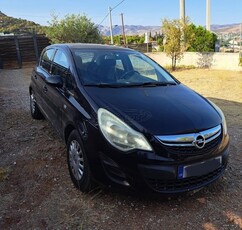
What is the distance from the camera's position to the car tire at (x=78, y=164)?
2857mm

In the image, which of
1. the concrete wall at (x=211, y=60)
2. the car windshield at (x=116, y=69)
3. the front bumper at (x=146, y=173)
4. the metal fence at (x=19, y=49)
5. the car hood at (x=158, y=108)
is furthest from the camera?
the metal fence at (x=19, y=49)

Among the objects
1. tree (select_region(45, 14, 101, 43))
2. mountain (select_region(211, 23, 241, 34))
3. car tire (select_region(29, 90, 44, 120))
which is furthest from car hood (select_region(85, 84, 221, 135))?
tree (select_region(45, 14, 101, 43))

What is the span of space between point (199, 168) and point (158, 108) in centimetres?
68

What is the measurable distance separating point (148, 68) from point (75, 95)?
1345 mm

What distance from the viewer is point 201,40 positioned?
15211 millimetres

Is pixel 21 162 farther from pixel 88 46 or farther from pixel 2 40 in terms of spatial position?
pixel 2 40

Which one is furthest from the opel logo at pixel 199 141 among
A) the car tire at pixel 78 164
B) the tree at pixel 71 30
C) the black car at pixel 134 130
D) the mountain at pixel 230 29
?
the tree at pixel 71 30

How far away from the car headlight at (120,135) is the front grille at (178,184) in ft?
1.04

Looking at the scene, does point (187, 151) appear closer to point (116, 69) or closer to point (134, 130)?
point (134, 130)

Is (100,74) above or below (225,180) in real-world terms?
above

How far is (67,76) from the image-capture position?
3.56m

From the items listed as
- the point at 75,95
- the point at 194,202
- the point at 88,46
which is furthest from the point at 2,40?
the point at 194,202

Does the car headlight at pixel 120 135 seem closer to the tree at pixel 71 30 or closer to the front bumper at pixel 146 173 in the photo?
the front bumper at pixel 146 173

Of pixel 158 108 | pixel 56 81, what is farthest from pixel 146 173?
pixel 56 81
